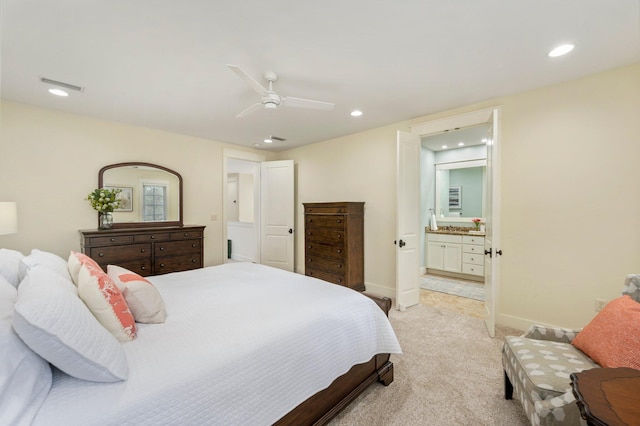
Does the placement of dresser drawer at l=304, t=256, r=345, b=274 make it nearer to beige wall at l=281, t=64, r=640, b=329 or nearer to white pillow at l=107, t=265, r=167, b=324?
beige wall at l=281, t=64, r=640, b=329

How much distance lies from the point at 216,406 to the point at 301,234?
4092 millimetres

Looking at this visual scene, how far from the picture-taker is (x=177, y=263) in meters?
3.67

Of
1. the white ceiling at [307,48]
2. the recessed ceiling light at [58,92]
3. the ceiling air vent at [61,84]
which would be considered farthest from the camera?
the recessed ceiling light at [58,92]

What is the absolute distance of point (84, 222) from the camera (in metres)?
3.40

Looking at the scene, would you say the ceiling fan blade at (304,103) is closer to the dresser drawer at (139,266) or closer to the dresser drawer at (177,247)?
the dresser drawer at (177,247)

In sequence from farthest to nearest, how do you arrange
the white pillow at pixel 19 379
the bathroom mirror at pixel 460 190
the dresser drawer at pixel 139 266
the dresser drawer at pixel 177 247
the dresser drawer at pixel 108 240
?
the bathroom mirror at pixel 460 190 → the dresser drawer at pixel 177 247 → the dresser drawer at pixel 139 266 → the dresser drawer at pixel 108 240 → the white pillow at pixel 19 379

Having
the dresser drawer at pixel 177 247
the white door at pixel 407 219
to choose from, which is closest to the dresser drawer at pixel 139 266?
the dresser drawer at pixel 177 247

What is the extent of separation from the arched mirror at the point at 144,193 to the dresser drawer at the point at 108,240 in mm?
554

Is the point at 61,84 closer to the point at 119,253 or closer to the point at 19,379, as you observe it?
the point at 119,253

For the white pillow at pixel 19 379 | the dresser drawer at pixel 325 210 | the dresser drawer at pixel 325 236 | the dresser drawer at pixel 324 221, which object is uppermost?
the dresser drawer at pixel 325 210

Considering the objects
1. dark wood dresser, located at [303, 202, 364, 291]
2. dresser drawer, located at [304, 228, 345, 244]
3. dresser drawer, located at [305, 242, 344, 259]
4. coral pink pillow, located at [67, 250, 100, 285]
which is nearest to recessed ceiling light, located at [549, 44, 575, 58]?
dark wood dresser, located at [303, 202, 364, 291]

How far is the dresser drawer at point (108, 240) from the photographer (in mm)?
3018

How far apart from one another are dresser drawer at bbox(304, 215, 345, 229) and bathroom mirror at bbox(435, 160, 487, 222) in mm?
2830

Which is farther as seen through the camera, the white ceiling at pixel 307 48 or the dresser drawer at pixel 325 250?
the dresser drawer at pixel 325 250
